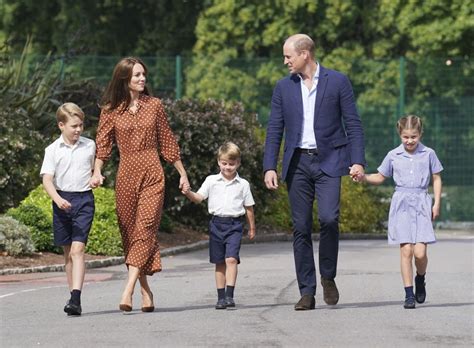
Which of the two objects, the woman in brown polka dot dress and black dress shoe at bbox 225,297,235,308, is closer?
the woman in brown polka dot dress

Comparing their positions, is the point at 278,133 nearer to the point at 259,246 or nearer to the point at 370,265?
the point at 370,265

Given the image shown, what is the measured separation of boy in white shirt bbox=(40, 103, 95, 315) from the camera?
1102 cm

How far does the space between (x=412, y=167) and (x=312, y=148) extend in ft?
3.13

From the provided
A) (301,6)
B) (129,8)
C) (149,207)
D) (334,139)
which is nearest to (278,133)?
(334,139)

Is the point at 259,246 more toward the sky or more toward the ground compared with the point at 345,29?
more toward the ground

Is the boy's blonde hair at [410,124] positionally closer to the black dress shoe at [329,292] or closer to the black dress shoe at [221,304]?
the black dress shoe at [329,292]

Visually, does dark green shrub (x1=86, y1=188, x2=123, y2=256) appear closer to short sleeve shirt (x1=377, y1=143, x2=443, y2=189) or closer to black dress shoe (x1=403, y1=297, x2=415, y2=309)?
short sleeve shirt (x1=377, y1=143, x2=443, y2=189)

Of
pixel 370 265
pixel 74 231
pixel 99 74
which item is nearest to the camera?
pixel 74 231

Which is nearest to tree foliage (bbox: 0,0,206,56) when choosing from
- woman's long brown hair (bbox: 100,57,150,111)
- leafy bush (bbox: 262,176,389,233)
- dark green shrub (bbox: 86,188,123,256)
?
leafy bush (bbox: 262,176,389,233)

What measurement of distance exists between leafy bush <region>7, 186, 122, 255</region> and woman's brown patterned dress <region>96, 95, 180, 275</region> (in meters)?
5.17

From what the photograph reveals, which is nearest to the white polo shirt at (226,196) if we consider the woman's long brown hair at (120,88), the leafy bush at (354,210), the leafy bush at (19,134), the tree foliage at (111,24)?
the woman's long brown hair at (120,88)

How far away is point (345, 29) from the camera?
3509 cm

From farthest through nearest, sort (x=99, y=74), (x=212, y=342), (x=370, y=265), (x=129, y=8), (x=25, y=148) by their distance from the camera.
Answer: (x=129, y=8)
(x=99, y=74)
(x=25, y=148)
(x=370, y=265)
(x=212, y=342)

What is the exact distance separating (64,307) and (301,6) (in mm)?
23689
